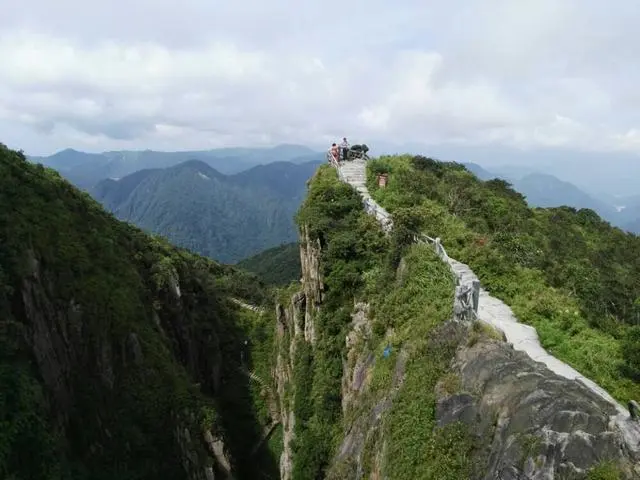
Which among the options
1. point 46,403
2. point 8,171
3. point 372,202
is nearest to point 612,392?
point 372,202

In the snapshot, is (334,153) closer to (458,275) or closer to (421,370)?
(458,275)

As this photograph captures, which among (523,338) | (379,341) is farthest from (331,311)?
(523,338)

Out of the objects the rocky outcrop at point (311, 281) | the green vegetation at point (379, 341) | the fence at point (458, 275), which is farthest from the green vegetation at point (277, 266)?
the fence at point (458, 275)

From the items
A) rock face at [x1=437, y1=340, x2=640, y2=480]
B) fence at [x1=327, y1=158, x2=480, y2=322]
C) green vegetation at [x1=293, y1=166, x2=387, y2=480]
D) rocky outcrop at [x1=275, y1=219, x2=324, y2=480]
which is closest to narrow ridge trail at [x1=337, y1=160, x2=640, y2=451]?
fence at [x1=327, y1=158, x2=480, y2=322]

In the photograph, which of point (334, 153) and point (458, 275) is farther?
point (334, 153)

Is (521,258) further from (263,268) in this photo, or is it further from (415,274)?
(263,268)

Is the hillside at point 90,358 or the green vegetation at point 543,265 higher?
the green vegetation at point 543,265

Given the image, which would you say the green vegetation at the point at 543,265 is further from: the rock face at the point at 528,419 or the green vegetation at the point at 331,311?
the rock face at the point at 528,419
